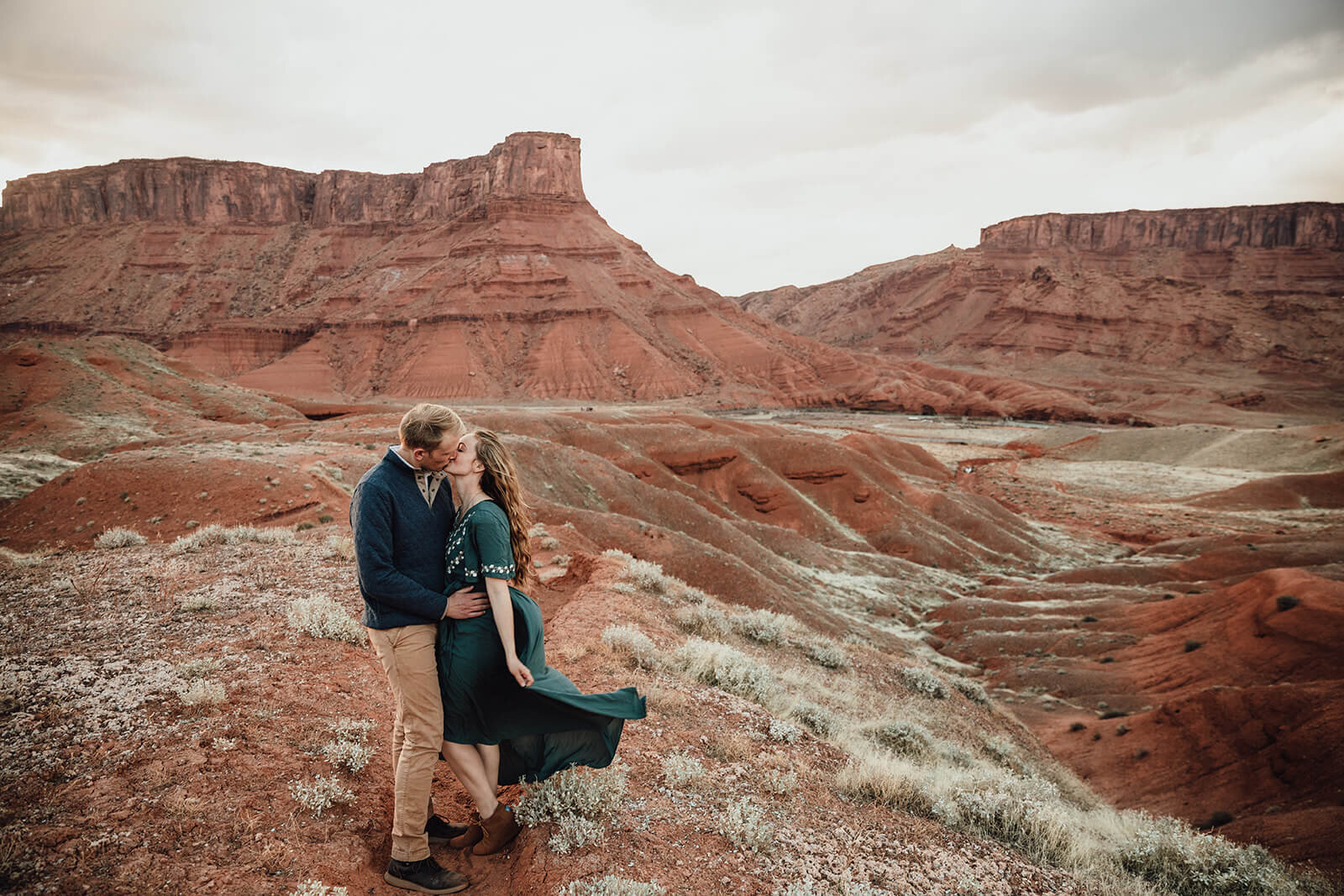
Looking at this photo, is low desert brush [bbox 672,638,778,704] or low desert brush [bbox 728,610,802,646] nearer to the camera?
low desert brush [bbox 672,638,778,704]

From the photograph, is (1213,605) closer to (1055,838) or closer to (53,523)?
(1055,838)

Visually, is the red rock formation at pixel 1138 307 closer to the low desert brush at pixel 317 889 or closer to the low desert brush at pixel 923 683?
the low desert brush at pixel 923 683

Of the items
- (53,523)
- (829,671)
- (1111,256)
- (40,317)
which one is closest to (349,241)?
(40,317)

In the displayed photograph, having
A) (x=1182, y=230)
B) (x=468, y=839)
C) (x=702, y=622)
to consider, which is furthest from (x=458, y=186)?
(x=1182, y=230)

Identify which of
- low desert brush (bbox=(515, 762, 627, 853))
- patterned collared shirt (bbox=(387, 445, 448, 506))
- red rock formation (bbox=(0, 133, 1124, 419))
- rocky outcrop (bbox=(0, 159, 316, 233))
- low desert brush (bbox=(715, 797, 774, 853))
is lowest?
low desert brush (bbox=(715, 797, 774, 853))

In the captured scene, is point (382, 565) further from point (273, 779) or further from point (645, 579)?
point (645, 579)

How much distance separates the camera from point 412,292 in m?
88.0

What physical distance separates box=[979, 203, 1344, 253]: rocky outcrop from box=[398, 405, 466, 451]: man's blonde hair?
501 ft

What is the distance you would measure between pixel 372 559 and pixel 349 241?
116 meters

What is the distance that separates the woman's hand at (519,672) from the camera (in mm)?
3412

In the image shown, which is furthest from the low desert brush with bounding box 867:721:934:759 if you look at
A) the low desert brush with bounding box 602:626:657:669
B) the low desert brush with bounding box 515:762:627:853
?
the low desert brush with bounding box 515:762:627:853

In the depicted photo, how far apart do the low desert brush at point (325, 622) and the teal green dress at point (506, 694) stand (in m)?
3.14

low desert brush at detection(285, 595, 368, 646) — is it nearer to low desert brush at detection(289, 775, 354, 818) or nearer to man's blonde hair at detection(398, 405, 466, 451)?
low desert brush at detection(289, 775, 354, 818)

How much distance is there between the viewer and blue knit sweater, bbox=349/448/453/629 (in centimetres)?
325
